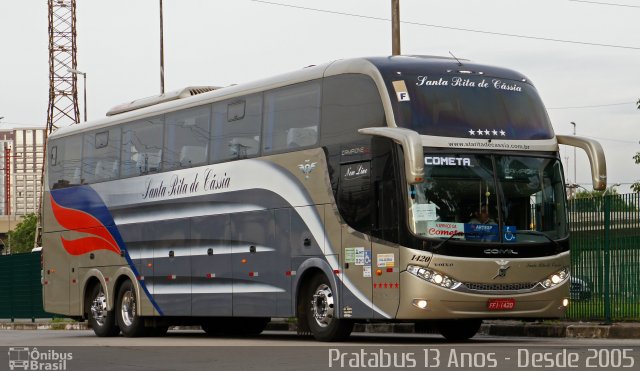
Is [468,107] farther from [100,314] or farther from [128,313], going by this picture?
[100,314]

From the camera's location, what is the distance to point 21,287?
41281 mm

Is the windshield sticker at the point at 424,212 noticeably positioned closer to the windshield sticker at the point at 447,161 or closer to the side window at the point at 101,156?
the windshield sticker at the point at 447,161

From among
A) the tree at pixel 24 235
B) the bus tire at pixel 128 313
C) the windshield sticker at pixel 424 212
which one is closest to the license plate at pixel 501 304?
the windshield sticker at pixel 424 212

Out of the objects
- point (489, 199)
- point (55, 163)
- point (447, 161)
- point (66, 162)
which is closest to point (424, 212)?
point (447, 161)

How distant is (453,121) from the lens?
18469mm

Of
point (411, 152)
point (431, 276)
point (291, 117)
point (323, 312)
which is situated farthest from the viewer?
point (291, 117)

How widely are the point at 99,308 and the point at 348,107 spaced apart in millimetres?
9485

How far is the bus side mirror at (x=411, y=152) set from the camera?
1730 centimetres

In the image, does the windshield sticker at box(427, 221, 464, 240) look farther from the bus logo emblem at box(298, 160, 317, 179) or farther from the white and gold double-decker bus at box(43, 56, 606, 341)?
the bus logo emblem at box(298, 160, 317, 179)

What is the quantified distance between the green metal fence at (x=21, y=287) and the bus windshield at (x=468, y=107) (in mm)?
23351

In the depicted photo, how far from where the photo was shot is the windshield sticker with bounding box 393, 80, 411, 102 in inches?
723

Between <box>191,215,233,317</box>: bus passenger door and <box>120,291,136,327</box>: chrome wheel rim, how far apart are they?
7.98 ft

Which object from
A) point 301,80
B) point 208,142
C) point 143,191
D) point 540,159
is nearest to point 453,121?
point 540,159

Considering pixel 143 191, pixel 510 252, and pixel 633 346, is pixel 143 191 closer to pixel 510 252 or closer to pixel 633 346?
pixel 510 252
